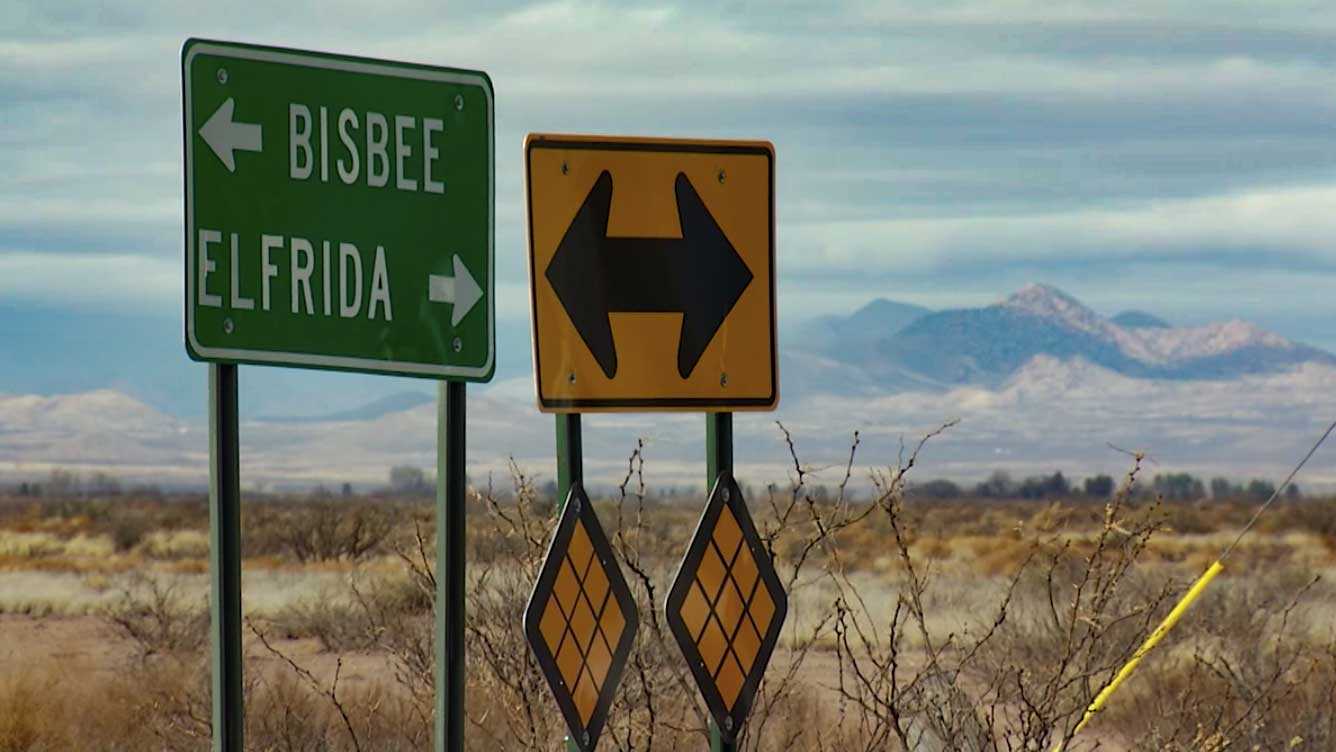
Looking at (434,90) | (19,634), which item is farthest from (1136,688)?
(19,634)

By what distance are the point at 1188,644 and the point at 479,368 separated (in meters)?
16.4

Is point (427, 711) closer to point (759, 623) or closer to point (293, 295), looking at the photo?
point (759, 623)

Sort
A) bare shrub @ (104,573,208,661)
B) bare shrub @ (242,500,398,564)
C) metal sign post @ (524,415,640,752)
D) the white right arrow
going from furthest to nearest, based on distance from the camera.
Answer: bare shrub @ (242,500,398,564), bare shrub @ (104,573,208,661), metal sign post @ (524,415,640,752), the white right arrow

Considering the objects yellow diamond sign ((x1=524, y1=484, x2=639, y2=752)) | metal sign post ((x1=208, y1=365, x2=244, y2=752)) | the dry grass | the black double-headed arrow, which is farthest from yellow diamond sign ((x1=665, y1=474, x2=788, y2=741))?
metal sign post ((x1=208, y1=365, x2=244, y2=752))

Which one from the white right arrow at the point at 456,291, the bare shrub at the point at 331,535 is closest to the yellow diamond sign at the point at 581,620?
the white right arrow at the point at 456,291

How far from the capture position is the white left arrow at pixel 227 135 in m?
5.44

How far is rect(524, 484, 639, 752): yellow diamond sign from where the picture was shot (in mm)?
5930

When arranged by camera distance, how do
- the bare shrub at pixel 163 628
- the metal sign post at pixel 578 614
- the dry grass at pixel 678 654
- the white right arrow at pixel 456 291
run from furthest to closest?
the bare shrub at pixel 163 628 → the dry grass at pixel 678 654 → the metal sign post at pixel 578 614 → the white right arrow at pixel 456 291

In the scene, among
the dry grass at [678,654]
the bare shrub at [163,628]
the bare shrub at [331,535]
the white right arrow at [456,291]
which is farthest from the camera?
the bare shrub at [331,535]

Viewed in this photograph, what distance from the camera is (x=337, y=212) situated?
5641 mm

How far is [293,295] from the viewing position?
5.53m

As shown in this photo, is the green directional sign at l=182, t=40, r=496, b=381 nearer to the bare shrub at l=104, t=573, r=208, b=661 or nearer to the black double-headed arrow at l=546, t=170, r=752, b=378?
the black double-headed arrow at l=546, t=170, r=752, b=378

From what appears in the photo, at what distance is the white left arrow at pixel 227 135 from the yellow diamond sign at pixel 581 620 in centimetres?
152

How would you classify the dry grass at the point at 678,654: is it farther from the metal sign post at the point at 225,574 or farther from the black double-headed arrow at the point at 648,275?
the metal sign post at the point at 225,574
